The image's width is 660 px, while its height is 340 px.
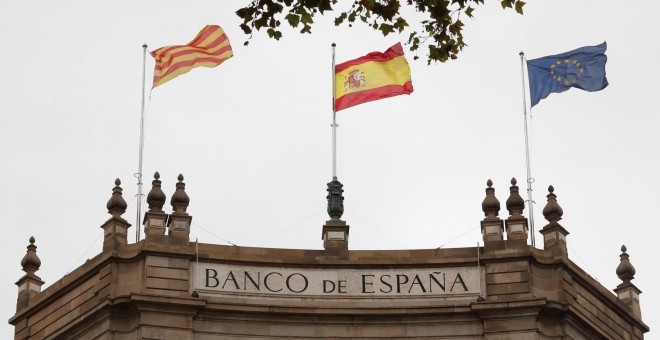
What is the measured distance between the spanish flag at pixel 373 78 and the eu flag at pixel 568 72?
A: 390 cm

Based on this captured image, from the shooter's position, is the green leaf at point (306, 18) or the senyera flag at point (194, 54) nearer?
the green leaf at point (306, 18)

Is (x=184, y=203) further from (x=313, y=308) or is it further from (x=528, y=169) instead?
(x=528, y=169)

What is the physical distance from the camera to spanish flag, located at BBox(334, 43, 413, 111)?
55844mm

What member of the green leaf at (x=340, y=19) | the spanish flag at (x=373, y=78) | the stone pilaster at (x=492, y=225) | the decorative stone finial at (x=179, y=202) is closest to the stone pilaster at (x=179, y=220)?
the decorative stone finial at (x=179, y=202)

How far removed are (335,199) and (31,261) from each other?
31.8ft

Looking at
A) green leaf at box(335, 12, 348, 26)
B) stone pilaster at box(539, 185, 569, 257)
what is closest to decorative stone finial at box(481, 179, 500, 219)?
stone pilaster at box(539, 185, 569, 257)

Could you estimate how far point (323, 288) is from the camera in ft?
174

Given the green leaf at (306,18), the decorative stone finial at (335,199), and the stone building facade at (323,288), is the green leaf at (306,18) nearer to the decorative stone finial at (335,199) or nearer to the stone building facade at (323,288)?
the stone building facade at (323,288)

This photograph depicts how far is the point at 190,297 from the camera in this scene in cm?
5188

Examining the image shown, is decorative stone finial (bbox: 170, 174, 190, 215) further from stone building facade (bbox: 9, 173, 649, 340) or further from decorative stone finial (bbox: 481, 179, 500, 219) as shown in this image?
decorative stone finial (bbox: 481, 179, 500, 219)

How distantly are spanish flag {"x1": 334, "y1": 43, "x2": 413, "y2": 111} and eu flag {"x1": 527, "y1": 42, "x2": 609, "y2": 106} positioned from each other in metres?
3.90

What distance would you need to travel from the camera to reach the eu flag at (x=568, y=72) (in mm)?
56094

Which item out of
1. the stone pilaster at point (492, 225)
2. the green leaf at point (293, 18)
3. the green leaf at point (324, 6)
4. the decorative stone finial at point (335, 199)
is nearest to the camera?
the green leaf at point (324, 6)

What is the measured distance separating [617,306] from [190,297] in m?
13.0
